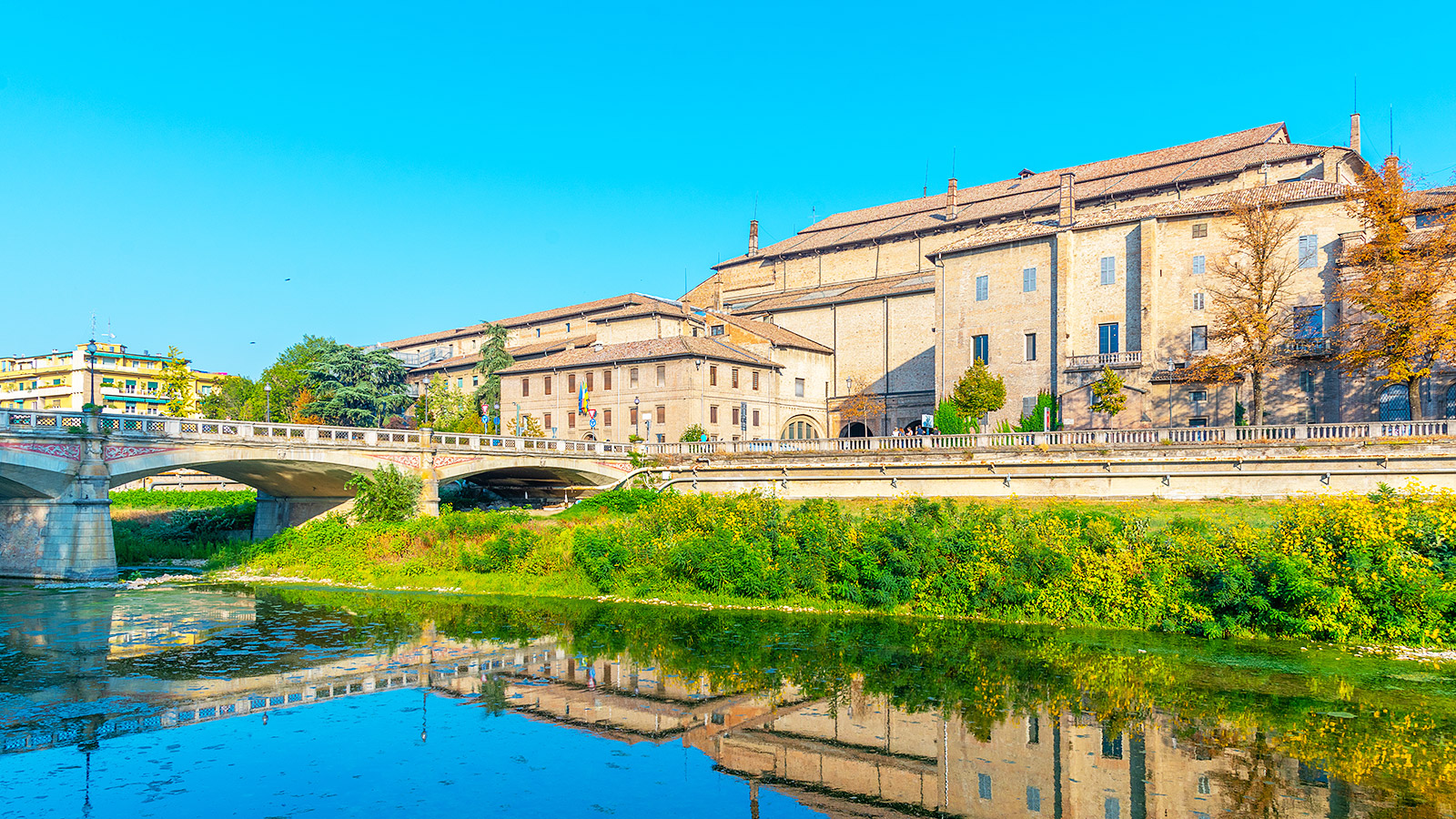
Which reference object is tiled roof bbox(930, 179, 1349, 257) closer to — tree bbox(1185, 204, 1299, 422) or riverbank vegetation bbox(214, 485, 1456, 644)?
tree bbox(1185, 204, 1299, 422)

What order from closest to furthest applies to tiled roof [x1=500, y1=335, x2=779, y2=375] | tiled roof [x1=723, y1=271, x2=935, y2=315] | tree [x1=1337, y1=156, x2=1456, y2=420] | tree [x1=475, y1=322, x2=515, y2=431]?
1. tree [x1=1337, y1=156, x2=1456, y2=420]
2. tiled roof [x1=500, y1=335, x2=779, y2=375]
3. tiled roof [x1=723, y1=271, x2=935, y2=315]
4. tree [x1=475, y1=322, x2=515, y2=431]

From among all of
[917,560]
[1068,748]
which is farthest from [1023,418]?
[1068,748]

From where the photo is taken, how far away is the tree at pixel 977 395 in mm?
48312

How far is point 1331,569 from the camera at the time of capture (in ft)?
72.2

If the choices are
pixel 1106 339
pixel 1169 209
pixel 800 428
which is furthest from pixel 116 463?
pixel 1169 209

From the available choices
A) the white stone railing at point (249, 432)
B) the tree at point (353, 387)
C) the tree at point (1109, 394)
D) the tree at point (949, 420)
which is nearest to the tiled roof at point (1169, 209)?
the tree at point (1109, 394)

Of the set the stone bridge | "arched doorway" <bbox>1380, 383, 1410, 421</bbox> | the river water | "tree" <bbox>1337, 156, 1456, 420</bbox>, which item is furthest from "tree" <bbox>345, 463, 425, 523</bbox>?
"arched doorway" <bbox>1380, 383, 1410, 421</bbox>

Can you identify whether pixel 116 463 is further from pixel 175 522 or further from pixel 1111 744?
pixel 1111 744

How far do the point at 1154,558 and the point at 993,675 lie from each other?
24.6 feet

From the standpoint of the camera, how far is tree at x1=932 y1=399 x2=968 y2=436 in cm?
4769

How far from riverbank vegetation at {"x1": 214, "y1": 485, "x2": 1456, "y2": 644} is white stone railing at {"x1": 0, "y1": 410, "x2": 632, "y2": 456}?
406 cm

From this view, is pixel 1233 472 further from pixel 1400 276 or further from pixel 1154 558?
pixel 1400 276

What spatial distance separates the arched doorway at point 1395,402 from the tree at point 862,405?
28339 mm

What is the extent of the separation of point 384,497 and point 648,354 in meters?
25.1
